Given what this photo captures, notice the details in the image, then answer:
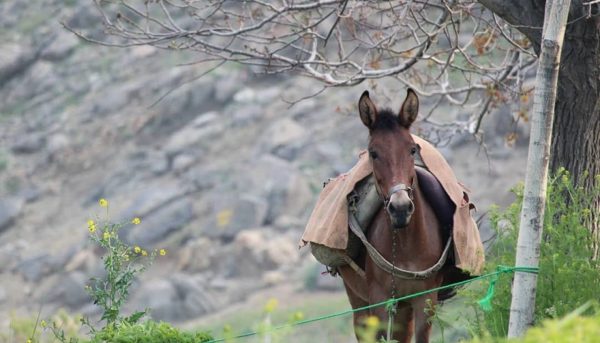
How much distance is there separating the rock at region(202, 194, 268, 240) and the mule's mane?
30754mm

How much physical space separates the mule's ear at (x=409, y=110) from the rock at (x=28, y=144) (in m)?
39.9

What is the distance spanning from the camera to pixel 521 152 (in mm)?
38781

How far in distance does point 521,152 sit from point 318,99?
889 cm

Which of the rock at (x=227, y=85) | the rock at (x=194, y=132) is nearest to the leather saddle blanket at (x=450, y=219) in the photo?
the rock at (x=194, y=132)

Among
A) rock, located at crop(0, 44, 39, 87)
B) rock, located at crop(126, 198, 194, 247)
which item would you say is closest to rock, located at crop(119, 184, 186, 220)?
rock, located at crop(126, 198, 194, 247)

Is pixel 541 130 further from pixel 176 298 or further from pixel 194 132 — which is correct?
pixel 194 132

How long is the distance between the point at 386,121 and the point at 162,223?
31541mm

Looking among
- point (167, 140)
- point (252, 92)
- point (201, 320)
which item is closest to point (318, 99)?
point (252, 92)

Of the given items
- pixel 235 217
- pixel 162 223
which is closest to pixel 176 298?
pixel 162 223

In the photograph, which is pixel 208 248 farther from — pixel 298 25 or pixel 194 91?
pixel 298 25

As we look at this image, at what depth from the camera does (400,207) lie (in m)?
7.41

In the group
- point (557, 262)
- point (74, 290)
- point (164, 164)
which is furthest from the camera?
point (164, 164)

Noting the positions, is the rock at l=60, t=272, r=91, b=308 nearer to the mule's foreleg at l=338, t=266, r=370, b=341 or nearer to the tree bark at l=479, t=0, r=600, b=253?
the mule's foreleg at l=338, t=266, r=370, b=341

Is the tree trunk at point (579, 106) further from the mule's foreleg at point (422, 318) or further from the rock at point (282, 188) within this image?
the rock at point (282, 188)
